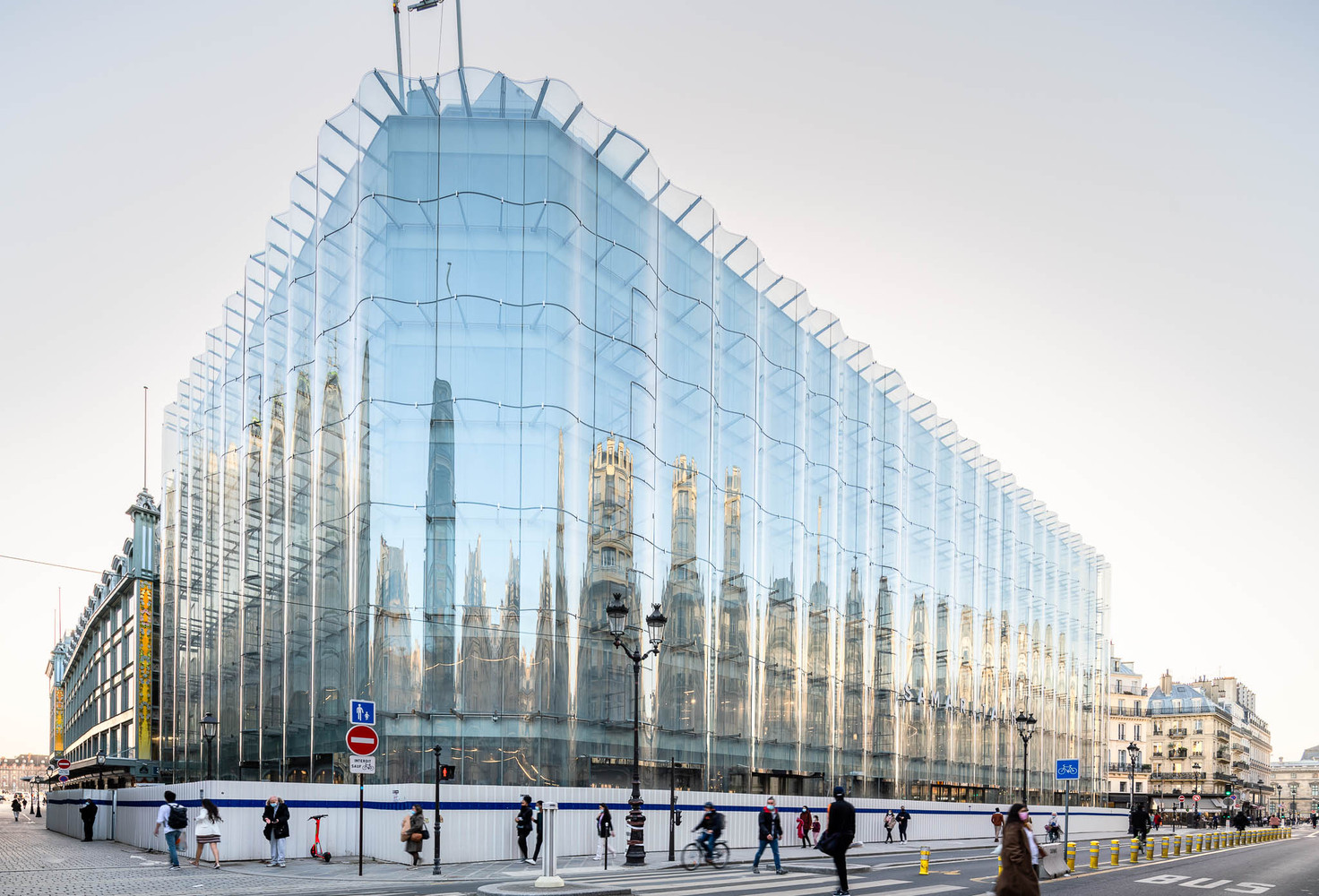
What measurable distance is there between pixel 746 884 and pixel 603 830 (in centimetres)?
680

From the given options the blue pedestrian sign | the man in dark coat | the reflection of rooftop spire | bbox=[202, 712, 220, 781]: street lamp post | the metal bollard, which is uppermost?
the reflection of rooftop spire

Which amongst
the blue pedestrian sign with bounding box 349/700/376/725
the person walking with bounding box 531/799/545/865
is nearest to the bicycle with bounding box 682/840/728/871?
the person walking with bounding box 531/799/545/865

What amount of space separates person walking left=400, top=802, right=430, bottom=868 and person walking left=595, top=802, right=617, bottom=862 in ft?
13.3

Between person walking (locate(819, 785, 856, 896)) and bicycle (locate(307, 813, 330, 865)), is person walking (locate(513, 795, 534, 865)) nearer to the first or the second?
bicycle (locate(307, 813, 330, 865))

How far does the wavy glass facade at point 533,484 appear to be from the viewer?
1220 inches

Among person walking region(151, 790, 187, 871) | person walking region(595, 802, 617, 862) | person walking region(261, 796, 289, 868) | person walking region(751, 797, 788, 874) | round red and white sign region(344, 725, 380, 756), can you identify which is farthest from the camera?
person walking region(595, 802, 617, 862)

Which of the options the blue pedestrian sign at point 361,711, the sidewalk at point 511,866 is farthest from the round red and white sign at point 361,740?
the sidewalk at point 511,866

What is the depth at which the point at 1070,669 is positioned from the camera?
242ft

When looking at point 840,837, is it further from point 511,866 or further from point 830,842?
point 511,866

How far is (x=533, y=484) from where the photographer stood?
3166 centimetres

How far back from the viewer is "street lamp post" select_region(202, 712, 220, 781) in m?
42.5

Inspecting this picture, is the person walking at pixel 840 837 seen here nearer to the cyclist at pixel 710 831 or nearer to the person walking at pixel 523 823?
the cyclist at pixel 710 831

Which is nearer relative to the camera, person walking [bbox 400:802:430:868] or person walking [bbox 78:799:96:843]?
person walking [bbox 400:802:430:868]

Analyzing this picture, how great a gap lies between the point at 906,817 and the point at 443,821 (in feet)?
76.4
